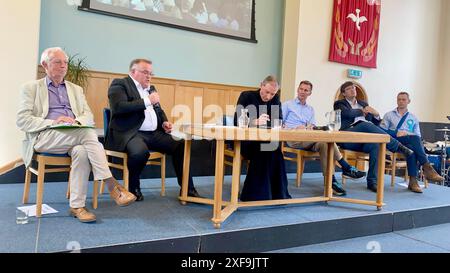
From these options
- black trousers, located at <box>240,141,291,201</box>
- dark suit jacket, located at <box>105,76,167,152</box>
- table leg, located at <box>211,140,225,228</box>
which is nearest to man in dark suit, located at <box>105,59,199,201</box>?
dark suit jacket, located at <box>105,76,167,152</box>

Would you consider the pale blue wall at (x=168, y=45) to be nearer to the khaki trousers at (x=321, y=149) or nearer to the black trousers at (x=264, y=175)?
the khaki trousers at (x=321, y=149)

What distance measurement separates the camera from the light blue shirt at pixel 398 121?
3.63 m

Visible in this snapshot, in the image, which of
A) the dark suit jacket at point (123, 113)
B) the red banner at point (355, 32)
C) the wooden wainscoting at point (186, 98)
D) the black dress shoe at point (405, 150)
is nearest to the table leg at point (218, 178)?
the dark suit jacket at point (123, 113)

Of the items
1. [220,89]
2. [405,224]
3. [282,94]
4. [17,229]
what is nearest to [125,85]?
[17,229]

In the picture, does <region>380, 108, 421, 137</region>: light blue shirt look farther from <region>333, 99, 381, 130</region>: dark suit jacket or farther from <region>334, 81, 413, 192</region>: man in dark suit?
<region>333, 99, 381, 130</region>: dark suit jacket

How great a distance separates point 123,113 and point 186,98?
2.57 metres

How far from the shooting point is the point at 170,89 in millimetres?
4789

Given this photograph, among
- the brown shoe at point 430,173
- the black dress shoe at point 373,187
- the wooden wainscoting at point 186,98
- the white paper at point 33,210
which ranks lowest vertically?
the white paper at point 33,210

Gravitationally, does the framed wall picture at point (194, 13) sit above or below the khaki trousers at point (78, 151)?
above

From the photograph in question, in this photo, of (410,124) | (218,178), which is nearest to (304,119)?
(410,124)

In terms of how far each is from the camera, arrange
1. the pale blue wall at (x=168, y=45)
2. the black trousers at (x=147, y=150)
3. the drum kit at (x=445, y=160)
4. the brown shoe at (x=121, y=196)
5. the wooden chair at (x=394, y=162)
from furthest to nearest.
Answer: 1. the drum kit at (x=445, y=160)
2. the pale blue wall at (x=168, y=45)
3. the wooden chair at (x=394, y=162)
4. the black trousers at (x=147, y=150)
5. the brown shoe at (x=121, y=196)

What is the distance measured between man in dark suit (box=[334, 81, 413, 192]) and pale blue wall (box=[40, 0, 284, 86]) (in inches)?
85.5

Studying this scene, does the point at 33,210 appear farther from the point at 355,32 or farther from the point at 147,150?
the point at 355,32

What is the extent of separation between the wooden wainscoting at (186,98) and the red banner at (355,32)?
1.76 m
